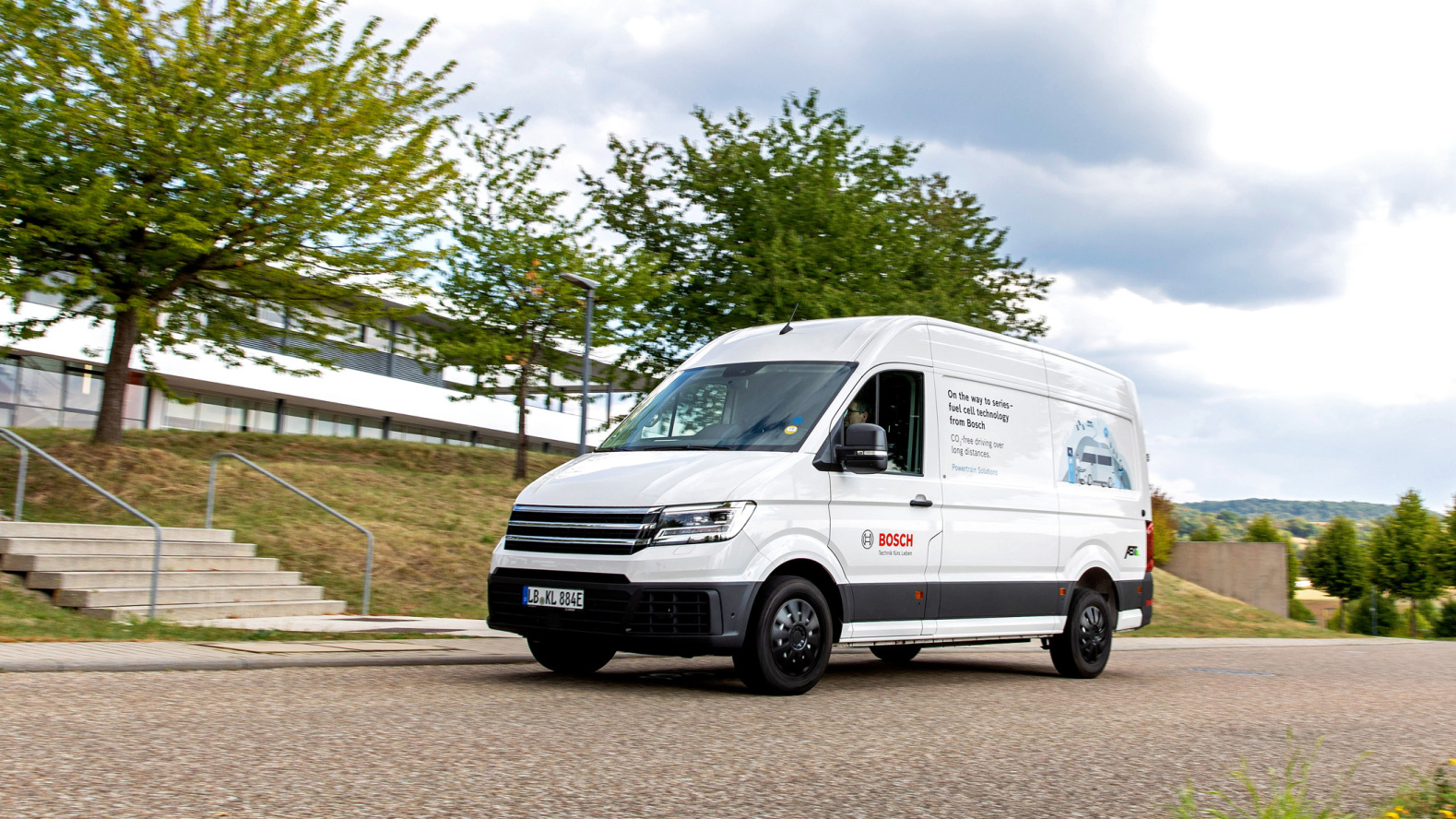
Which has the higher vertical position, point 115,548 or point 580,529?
point 580,529

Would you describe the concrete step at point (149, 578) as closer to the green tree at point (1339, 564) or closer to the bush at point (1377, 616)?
the bush at point (1377, 616)

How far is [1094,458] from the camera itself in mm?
11094

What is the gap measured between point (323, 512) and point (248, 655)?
29.3ft

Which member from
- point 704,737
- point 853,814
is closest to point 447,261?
point 704,737

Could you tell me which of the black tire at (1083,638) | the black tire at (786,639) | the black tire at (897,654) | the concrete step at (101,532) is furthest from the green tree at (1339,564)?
the black tire at (786,639)

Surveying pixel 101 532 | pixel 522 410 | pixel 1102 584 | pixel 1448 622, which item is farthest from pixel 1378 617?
pixel 101 532

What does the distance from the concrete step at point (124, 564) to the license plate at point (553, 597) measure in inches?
247

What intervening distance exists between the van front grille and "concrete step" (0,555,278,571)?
19.7 ft

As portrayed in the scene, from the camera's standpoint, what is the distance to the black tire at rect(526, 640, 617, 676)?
28.5 feet

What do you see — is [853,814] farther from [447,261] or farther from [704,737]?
[447,261]

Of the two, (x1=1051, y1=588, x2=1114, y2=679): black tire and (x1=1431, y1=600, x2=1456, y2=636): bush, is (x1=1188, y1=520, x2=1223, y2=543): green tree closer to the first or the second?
(x1=1431, y1=600, x2=1456, y2=636): bush

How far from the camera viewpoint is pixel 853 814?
438 cm

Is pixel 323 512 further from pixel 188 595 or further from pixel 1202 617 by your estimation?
pixel 1202 617

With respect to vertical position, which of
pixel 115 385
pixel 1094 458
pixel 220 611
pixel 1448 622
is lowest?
pixel 1448 622
